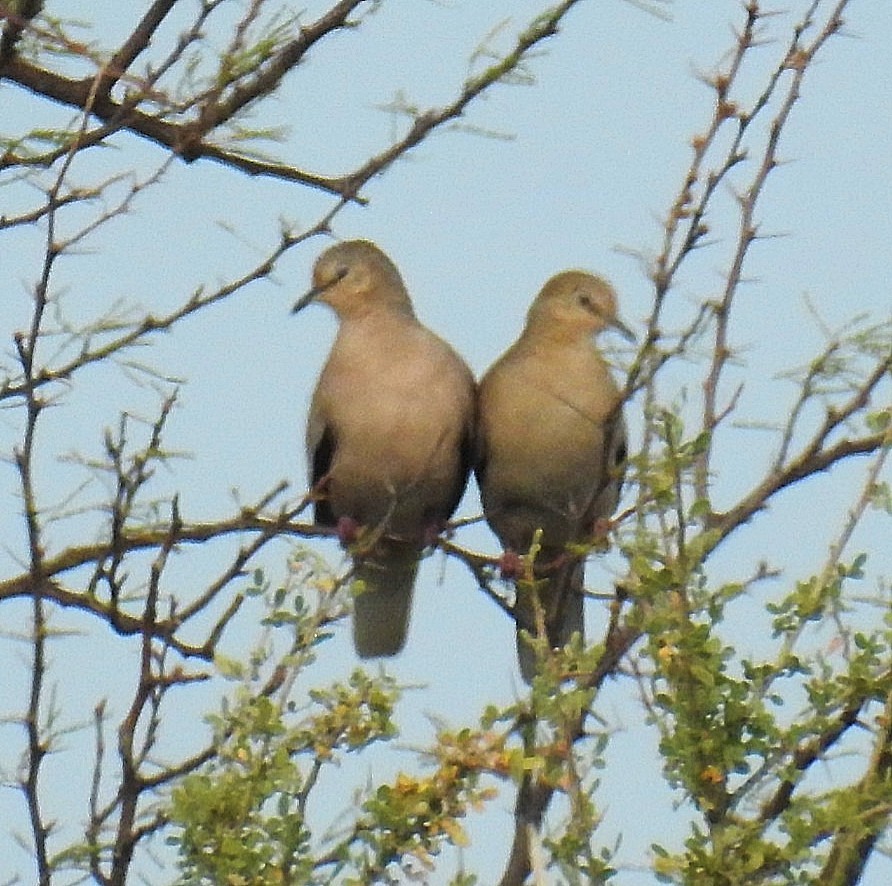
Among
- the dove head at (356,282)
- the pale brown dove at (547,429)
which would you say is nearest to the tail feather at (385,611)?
the pale brown dove at (547,429)

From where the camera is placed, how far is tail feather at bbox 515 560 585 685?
143 inches

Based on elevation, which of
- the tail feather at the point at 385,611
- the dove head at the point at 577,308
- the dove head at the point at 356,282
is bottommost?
the tail feather at the point at 385,611

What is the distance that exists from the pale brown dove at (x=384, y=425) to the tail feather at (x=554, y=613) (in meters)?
0.32

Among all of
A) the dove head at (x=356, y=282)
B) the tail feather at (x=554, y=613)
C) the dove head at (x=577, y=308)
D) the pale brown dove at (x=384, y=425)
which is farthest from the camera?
the dove head at (x=356, y=282)

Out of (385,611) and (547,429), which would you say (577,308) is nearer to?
(547,429)

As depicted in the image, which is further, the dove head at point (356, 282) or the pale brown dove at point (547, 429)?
the dove head at point (356, 282)

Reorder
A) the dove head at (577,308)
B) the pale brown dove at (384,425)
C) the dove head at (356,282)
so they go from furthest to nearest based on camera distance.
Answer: the dove head at (356,282)
the dove head at (577,308)
the pale brown dove at (384,425)

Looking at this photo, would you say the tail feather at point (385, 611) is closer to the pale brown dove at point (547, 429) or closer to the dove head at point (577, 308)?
the pale brown dove at point (547, 429)

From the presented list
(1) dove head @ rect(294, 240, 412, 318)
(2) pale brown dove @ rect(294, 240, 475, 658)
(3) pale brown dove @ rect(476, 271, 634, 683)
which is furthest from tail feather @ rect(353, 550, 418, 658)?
(1) dove head @ rect(294, 240, 412, 318)

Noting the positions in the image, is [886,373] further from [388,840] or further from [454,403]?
[454,403]

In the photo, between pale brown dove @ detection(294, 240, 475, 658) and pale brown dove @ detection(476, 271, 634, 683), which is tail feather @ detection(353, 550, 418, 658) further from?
pale brown dove @ detection(476, 271, 634, 683)

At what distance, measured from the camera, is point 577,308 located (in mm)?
5602

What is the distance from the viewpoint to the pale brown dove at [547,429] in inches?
210

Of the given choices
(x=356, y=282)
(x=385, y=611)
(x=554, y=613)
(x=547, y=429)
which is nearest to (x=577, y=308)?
Answer: (x=547, y=429)
